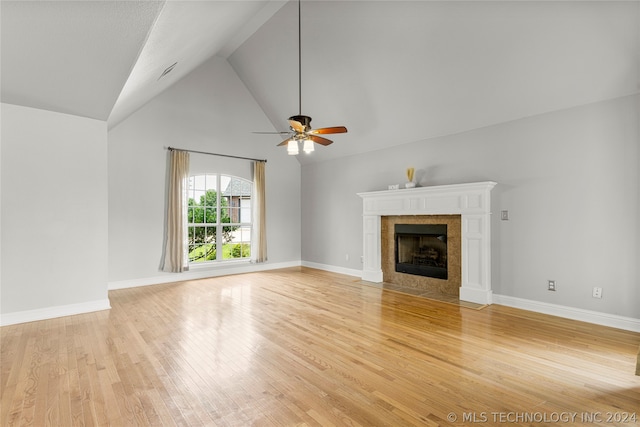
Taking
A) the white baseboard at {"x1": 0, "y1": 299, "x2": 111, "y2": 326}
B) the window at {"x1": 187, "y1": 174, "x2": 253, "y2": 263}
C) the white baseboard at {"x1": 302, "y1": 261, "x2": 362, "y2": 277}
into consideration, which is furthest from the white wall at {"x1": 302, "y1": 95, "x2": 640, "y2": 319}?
the white baseboard at {"x1": 0, "y1": 299, "x2": 111, "y2": 326}

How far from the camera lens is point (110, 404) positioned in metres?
2.12

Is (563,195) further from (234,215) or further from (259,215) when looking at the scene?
(234,215)

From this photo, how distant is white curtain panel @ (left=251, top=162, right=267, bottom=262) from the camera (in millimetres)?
7309

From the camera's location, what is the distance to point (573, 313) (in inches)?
153

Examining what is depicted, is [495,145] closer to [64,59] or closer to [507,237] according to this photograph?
[507,237]

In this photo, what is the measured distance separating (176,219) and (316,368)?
4.64 metres

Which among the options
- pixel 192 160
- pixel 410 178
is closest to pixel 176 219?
pixel 192 160

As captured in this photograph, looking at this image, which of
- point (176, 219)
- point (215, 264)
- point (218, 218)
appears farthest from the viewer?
point (218, 218)

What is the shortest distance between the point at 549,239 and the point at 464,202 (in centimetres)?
118

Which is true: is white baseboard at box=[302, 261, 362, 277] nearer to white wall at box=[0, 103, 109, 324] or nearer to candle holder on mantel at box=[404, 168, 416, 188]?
candle holder on mantel at box=[404, 168, 416, 188]

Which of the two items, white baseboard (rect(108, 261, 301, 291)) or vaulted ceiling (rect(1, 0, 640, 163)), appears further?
white baseboard (rect(108, 261, 301, 291))

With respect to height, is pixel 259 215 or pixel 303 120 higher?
pixel 303 120

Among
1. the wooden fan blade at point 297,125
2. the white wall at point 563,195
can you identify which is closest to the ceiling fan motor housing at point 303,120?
the wooden fan blade at point 297,125

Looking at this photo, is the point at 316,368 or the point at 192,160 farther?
the point at 192,160
